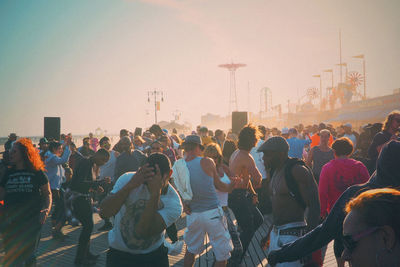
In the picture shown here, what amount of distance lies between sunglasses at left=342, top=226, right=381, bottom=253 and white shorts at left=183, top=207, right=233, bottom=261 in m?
3.25

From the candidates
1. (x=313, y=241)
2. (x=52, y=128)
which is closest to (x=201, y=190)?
(x=313, y=241)

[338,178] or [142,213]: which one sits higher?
[142,213]

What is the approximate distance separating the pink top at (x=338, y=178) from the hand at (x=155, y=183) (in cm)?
345

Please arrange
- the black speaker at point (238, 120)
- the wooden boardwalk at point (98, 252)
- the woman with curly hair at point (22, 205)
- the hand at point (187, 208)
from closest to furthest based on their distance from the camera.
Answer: the woman with curly hair at point (22, 205) < the hand at point (187, 208) < the wooden boardwalk at point (98, 252) < the black speaker at point (238, 120)

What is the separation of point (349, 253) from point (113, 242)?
212 cm

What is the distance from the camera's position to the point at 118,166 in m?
7.40

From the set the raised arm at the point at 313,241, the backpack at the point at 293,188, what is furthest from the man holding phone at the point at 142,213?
the backpack at the point at 293,188

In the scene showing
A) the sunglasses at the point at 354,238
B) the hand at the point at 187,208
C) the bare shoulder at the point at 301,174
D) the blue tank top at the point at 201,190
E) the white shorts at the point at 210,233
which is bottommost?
the white shorts at the point at 210,233

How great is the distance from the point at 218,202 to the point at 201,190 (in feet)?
1.14

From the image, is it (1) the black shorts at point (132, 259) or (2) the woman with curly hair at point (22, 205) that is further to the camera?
(2) the woman with curly hair at point (22, 205)

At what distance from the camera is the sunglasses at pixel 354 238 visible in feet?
4.57

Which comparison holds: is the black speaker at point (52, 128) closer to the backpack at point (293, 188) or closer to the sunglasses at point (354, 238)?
the backpack at point (293, 188)

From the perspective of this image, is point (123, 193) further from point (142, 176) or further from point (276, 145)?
point (276, 145)

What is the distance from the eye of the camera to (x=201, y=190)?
4.71m
